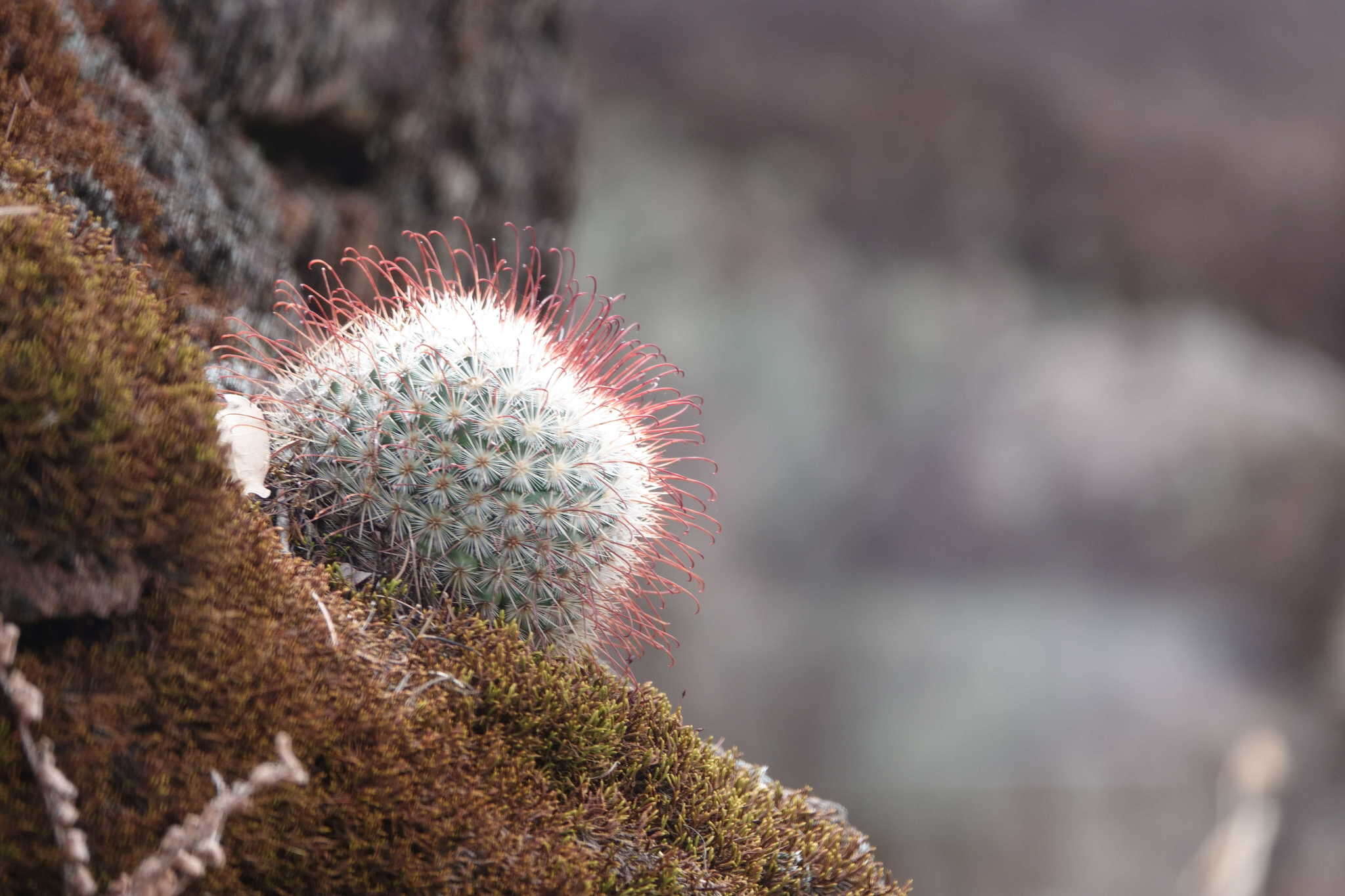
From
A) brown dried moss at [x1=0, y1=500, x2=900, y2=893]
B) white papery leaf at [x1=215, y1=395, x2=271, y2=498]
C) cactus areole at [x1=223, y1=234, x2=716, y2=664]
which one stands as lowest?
brown dried moss at [x1=0, y1=500, x2=900, y2=893]

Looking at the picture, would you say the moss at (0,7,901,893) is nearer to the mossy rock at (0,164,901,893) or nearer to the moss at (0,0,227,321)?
the mossy rock at (0,164,901,893)

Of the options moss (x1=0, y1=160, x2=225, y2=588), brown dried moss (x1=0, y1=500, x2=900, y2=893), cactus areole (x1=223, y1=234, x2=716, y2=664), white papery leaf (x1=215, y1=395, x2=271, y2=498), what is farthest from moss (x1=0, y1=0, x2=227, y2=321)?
brown dried moss (x1=0, y1=500, x2=900, y2=893)

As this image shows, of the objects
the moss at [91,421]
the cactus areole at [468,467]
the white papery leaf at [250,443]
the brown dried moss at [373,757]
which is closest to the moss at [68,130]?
the white papery leaf at [250,443]

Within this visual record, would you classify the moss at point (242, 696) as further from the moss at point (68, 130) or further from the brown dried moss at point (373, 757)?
the moss at point (68, 130)

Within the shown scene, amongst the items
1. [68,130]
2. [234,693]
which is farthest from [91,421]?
[68,130]

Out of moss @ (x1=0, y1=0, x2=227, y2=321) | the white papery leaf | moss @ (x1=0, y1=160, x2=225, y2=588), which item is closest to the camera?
moss @ (x1=0, y1=160, x2=225, y2=588)

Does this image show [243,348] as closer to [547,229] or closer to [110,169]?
[110,169]

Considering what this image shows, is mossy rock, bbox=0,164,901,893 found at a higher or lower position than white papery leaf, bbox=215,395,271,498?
lower
